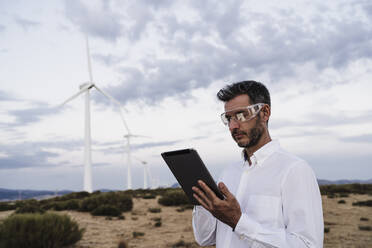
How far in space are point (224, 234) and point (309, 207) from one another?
2.85 feet

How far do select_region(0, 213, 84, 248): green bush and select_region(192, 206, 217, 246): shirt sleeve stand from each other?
8.90 m

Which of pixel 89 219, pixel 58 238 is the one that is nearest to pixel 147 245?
pixel 58 238

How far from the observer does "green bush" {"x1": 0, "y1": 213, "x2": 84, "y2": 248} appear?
384 inches

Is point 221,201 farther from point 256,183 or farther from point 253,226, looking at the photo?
point 256,183

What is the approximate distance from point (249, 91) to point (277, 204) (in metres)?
1.06

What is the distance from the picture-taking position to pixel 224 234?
107 inches

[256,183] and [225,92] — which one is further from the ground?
[225,92]

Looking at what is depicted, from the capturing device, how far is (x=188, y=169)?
8.00 feet

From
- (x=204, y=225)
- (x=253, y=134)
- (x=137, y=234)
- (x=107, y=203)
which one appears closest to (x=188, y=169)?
(x=253, y=134)

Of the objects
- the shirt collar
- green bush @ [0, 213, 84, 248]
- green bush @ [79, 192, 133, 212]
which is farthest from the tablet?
green bush @ [79, 192, 133, 212]

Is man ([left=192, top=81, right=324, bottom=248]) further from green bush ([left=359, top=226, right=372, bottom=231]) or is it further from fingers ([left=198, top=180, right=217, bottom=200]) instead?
green bush ([left=359, top=226, right=372, bottom=231])

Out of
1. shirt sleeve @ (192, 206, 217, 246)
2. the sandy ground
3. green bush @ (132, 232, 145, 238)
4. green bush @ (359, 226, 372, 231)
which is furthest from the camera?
green bush @ (359, 226, 372, 231)

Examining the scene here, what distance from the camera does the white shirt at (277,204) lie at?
85.7 inches

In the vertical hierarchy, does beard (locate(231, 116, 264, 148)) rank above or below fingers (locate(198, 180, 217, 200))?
above
